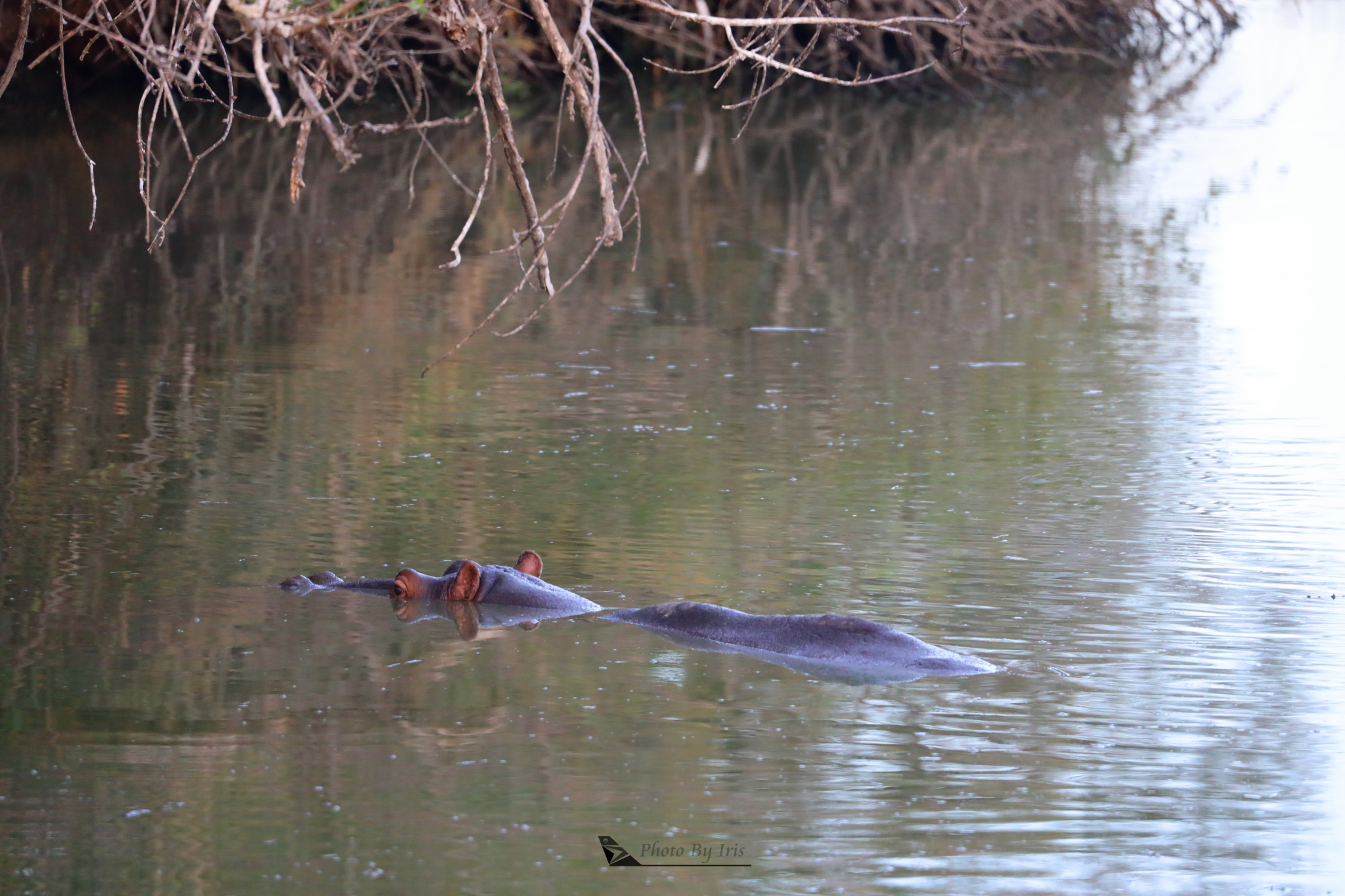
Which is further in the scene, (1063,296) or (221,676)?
(1063,296)

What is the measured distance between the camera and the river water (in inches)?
146

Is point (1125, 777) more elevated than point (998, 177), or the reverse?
point (998, 177)

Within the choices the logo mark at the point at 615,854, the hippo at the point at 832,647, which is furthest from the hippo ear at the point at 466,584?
the logo mark at the point at 615,854

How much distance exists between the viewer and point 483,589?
5.08m

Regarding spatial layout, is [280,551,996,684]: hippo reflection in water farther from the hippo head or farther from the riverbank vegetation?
the riverbank vegetation

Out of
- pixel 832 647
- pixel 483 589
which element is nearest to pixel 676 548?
pixel 483 589

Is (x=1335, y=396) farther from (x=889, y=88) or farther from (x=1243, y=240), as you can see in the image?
(x=889, y=88)

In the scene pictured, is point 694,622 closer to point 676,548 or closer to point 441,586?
point 441,586

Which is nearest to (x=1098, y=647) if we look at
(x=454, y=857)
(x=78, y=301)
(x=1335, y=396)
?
(x=454, y=857)

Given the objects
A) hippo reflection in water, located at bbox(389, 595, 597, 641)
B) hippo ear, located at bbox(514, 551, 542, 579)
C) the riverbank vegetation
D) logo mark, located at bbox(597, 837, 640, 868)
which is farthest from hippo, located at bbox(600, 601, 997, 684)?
logo mark, located at bbox(597, 837, 640, 868)

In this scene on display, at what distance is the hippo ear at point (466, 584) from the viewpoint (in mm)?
5047

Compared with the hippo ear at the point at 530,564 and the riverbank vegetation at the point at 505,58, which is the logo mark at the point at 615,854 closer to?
the riverbank vegetation at the point at 505,58

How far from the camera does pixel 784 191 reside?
45.7 ft

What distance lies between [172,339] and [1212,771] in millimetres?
5653
